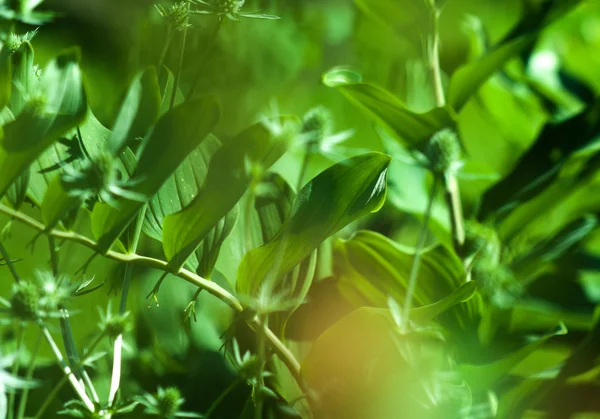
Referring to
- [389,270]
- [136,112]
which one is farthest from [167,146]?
[389,270]

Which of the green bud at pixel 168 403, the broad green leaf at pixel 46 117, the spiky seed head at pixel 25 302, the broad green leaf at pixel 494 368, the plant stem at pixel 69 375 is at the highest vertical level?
the broad green leaf at pixel 46 117

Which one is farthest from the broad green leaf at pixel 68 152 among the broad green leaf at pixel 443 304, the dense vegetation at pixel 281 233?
the broad green leaf at pixel 443 304

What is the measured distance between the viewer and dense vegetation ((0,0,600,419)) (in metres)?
0.16

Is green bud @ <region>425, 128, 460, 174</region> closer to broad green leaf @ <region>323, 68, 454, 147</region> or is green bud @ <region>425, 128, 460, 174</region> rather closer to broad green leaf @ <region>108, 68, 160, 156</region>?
broad green leaf @ <region>323, 68, 454, 147</region>

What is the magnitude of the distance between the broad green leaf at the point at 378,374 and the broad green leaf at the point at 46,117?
10 cm

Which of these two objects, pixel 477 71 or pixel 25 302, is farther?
pixel 477 71

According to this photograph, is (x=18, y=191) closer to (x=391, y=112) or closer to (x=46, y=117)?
(x=46, y=117)

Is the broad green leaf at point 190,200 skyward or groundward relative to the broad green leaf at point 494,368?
skyward

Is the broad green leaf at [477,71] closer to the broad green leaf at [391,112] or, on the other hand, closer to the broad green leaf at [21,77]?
the broad green leaf at [391,112]

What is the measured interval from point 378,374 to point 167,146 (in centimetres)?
11

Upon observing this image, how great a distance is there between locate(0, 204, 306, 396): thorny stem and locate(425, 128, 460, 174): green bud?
8cm

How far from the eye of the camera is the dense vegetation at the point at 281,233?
0.16 meters

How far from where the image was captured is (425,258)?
0.24 metres

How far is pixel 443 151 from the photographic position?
0.24 metres
